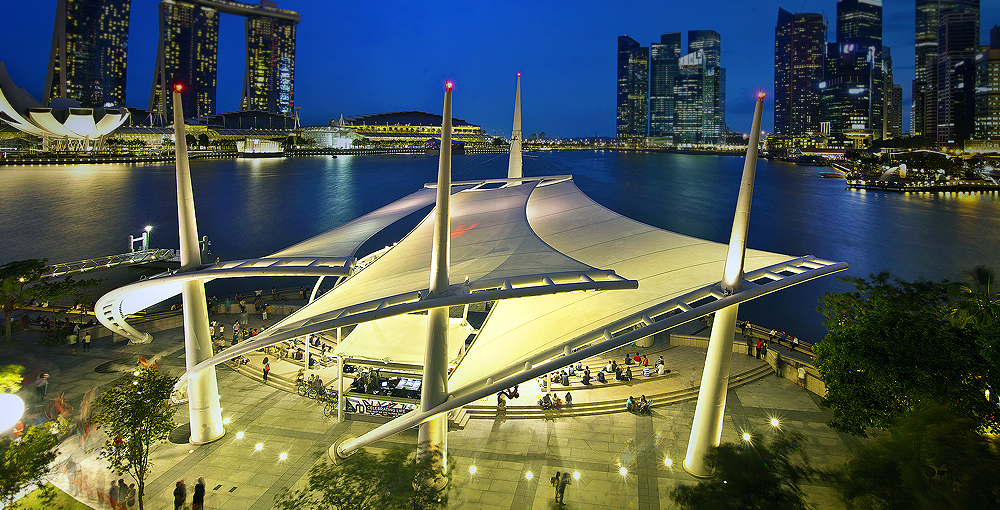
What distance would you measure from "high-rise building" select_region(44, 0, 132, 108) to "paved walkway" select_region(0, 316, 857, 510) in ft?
664

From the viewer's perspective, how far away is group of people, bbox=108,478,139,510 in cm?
1030

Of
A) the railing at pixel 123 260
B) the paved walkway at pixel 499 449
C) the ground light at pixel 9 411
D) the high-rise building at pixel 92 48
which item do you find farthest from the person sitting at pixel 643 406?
the high-rise building at pixel 92 48

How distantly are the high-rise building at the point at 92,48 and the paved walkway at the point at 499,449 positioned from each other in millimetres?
202426

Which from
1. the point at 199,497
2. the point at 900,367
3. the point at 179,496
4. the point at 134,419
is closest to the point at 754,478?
the point at 900,367

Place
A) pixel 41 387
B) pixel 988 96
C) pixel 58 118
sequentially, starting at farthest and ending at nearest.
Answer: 1. pixel 988 96
2. pixel 58 118
3. pixel 41 387

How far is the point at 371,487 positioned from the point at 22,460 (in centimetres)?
562

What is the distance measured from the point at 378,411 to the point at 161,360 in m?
9.04

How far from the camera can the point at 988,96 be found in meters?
156

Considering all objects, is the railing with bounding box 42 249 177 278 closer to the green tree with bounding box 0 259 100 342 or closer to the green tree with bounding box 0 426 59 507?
the green tree with bounding box 0 259 100 342

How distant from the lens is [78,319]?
2288 centimetres

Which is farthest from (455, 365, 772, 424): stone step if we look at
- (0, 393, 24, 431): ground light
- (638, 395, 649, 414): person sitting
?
(0, 393, 24, 431): ground light

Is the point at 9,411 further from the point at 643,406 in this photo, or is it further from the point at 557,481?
the point at 643,406

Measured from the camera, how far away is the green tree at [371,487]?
875 cm

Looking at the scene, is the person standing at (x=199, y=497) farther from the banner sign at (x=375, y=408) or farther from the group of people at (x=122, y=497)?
the banner sign at (x=375, y=408)
